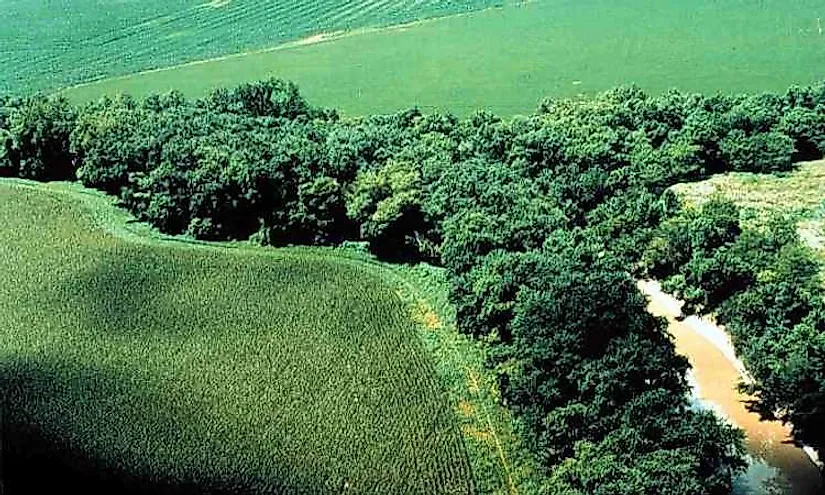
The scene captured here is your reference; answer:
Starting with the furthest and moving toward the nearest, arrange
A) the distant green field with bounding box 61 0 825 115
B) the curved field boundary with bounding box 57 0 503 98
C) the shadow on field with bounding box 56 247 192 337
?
the curved field boundary with bounding box 57 0 503 98, the distant green field with bounding box 61 0 825 115, the shadow on field with bounding box 56 247 192 337

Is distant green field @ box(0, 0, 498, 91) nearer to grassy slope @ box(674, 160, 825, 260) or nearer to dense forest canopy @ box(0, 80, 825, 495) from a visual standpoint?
dense forest canopy @ box(0, 80, 825, 495)

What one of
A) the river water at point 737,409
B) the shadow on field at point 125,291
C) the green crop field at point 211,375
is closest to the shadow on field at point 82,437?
the green crop field at point 211,375

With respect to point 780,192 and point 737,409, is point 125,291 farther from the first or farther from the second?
point 780,192

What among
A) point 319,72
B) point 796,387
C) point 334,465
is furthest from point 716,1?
point 334,465

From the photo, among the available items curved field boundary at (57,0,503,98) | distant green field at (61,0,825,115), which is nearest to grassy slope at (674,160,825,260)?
distant green field at (61,0,825,115)

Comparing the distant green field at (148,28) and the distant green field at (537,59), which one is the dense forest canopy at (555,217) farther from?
the distant green field at (148,28)

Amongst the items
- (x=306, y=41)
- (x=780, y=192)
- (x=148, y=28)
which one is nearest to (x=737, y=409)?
(x=780, y=192)
